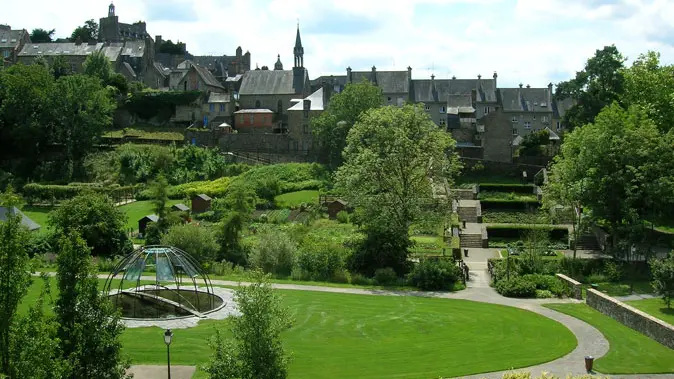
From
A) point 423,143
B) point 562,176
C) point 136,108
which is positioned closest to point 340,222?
point 423,143

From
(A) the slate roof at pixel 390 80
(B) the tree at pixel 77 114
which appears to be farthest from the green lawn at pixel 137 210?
(A) the slate roof at pixel 390 80

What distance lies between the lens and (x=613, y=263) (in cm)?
3725

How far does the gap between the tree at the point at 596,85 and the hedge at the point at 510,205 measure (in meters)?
12.6

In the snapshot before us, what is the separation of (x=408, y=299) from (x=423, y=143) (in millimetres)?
12290

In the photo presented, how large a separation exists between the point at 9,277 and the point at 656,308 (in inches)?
993

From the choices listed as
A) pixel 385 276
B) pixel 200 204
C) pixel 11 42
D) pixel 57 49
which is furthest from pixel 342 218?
pixel 11 42

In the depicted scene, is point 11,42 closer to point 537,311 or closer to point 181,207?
point 181,207

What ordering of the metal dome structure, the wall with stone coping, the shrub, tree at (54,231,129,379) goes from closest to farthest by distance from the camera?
tree at (54,231,129,379)
the wall with stone coping
the metal dome structure
the shrub

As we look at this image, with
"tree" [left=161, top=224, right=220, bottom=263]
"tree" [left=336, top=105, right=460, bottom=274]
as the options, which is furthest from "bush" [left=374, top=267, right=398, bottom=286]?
"tree" [left=161, top=224, right=220, bottom=263]

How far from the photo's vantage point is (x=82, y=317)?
53.8 ft

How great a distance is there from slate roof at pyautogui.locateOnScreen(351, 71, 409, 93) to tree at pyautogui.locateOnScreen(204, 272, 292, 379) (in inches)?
2543

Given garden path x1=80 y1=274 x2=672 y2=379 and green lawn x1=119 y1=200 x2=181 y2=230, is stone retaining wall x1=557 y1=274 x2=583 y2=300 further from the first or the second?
green lawn x1=119 y1=200 x2=181 y2=230

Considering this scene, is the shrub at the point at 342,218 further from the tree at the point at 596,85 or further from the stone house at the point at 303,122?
the tree at the point at 596,85

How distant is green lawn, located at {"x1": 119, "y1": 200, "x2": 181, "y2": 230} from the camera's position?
5141 centimetres
